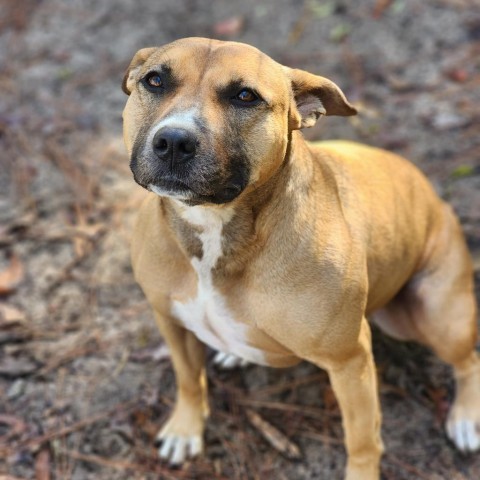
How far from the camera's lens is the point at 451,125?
552 cm

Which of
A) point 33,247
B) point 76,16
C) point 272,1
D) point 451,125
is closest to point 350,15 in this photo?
point 272,1

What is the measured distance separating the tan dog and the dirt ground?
283mm

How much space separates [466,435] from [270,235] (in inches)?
67.2

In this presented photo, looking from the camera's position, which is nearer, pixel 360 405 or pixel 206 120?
pixel 206 120

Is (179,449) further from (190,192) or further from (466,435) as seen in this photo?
(190,192)

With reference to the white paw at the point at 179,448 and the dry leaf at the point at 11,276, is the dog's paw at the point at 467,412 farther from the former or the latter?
the dry leaf at the point at 11,276

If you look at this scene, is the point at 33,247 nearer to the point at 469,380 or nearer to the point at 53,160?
the point at 53,160

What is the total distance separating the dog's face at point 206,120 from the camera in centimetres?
254

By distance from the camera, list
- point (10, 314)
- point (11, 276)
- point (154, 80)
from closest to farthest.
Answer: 1. point (154, 80)
2. point (10, 314)
3. point (11, 276)

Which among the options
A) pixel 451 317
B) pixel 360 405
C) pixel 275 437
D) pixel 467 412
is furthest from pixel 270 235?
pixel 467 412

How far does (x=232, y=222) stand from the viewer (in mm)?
2914

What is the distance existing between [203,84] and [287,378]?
2029mm

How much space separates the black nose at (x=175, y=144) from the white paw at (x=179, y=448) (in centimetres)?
180

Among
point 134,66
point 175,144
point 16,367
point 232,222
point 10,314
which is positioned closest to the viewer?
point 175,144
